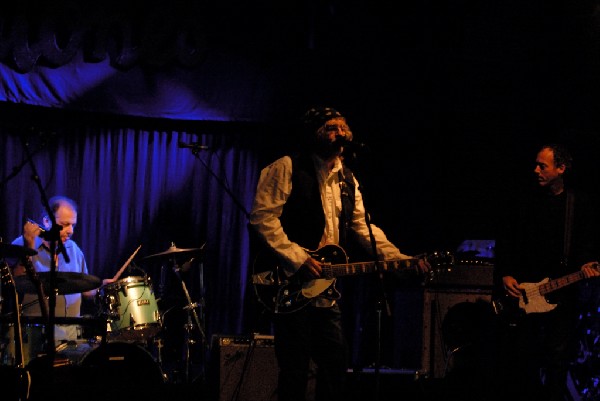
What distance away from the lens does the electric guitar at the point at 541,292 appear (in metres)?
5.46

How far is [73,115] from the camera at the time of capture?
27.8 feet

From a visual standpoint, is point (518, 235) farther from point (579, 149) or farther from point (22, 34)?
point (22, 34)

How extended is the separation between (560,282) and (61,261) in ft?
16.2

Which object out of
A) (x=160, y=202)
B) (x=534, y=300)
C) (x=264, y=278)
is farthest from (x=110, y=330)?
(x=534, y=300)

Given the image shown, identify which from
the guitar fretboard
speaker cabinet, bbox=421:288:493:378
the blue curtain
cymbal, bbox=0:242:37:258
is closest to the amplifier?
speaker cabinet, bbox=421:288:493:378

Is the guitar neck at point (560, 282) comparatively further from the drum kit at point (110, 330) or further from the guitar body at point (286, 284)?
the drum kit at point (110, 330)

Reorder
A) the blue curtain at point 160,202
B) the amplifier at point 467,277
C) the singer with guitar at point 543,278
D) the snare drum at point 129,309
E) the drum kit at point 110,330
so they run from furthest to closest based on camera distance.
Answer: the blue curtain at point 160,202, the snare drum at point 129,309, the amplifier at point 467,277, the drum kit at point 110,330, the singer with guitar at point 543,278

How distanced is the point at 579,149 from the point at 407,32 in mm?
2428

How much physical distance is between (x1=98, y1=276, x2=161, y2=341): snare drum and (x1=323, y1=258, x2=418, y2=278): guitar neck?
2.91 metres

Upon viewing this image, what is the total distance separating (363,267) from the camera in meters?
5.10

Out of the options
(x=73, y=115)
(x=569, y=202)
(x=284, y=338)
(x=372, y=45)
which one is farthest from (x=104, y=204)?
(x=569, y=202)

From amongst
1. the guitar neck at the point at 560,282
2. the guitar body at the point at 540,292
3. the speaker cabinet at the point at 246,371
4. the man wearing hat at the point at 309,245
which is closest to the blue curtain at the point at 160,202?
the speaker cabinet at the point at 246,371

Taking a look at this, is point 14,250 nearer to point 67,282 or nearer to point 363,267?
point 67,282

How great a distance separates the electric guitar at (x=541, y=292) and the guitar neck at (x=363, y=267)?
0.99 m
